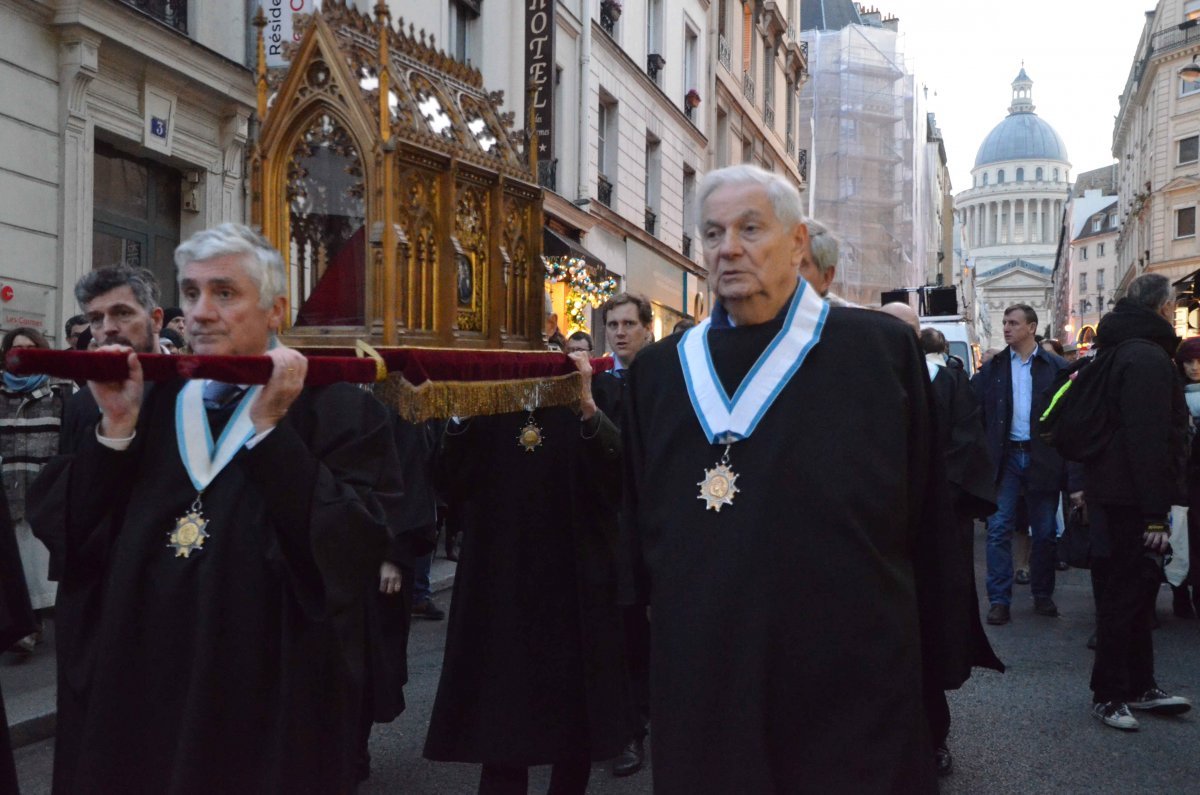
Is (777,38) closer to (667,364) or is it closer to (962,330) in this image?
(962,330)

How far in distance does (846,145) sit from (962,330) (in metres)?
19.0

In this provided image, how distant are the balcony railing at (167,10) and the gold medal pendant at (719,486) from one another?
30.8ft

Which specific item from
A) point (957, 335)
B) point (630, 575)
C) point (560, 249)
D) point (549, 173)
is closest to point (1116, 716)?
point (630, 575)

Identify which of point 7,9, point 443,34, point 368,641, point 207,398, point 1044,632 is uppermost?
point 443,34

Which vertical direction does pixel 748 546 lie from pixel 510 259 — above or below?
below

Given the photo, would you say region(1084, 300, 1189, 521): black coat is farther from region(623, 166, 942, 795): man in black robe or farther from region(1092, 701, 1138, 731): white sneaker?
region(623, 166, 942, 795): man in black robe

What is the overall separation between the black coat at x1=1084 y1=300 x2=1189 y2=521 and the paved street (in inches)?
42.6

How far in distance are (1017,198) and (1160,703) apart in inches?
6769

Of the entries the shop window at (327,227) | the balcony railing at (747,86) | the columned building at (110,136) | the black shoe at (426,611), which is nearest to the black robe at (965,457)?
the shop window at (327,227)

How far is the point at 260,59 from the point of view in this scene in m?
4.25

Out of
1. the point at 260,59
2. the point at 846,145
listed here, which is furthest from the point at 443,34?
the point at 846,145

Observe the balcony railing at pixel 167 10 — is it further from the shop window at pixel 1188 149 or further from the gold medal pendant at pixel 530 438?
the shop window at pixel 1188 149

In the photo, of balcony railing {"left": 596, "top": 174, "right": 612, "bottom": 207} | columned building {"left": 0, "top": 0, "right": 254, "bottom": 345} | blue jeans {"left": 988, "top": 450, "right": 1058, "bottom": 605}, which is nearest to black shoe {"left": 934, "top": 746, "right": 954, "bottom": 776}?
blue jeans {"left": 988, "top": 450, "right": 1058, "bottom": 605}

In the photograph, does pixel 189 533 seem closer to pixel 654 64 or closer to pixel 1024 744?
pixel 1024 744
